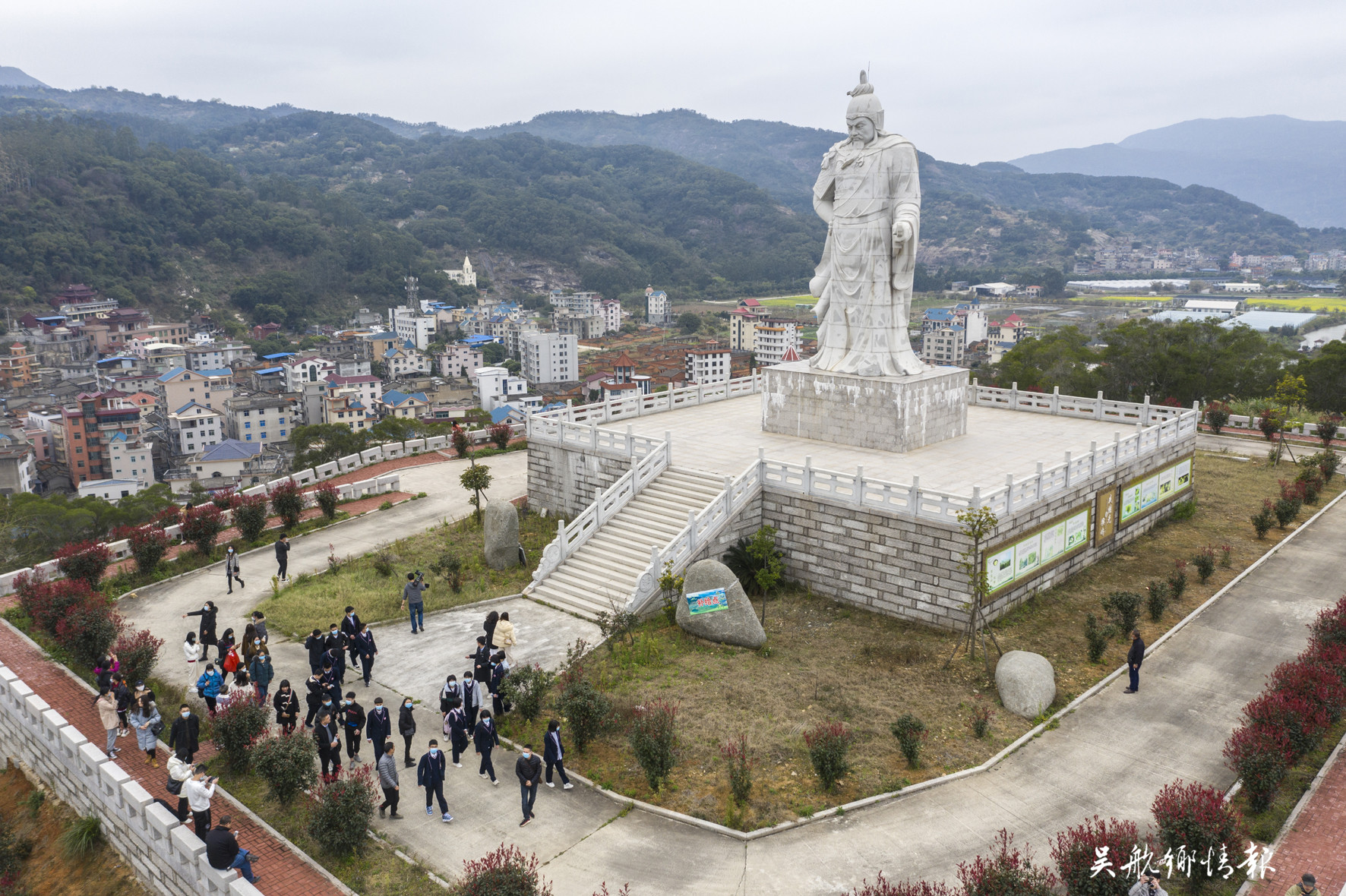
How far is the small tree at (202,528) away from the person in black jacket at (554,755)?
13287 mm

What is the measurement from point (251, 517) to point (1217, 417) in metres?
32.4

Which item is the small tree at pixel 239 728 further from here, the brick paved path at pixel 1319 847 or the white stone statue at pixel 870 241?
the white stone statue at pixel 870 241

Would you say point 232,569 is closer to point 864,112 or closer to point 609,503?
Result: point 609,503

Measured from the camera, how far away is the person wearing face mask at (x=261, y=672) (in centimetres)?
1337

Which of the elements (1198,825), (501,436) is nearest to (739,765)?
(1198,825)

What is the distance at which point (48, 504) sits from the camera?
126 ft

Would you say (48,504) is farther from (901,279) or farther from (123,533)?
(901,279)

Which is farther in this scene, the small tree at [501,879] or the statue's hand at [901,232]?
the statue's hand at [901,232]

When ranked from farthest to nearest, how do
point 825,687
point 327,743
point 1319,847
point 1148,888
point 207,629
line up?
point 207,629 → point 825,687 → point 327,743 → point 1319,847 → point 1148,888

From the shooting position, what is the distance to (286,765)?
11.0m

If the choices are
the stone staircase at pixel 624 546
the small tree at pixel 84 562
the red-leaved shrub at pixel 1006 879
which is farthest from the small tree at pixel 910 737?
the small tree at pixel 84 562

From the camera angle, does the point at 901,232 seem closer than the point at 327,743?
No

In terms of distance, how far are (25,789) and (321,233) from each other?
13994cm

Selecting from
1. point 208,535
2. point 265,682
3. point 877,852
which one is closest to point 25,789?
point 265,682
